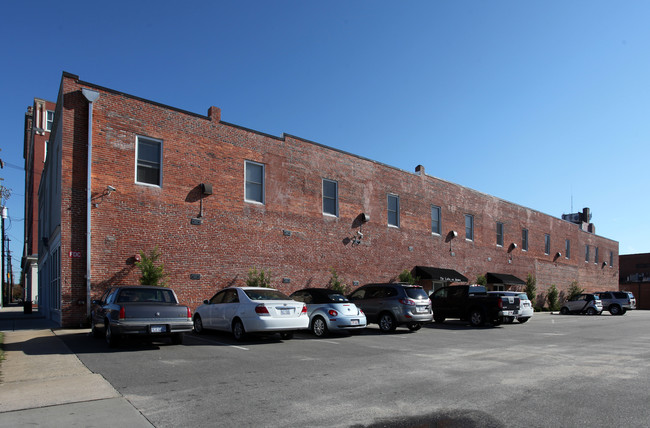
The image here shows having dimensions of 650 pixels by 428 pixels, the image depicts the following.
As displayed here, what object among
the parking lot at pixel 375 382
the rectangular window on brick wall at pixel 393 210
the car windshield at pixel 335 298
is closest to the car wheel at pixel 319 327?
the car windshield at pixel 335 298

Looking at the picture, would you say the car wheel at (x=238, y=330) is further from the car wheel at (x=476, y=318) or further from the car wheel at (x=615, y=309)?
the car wheel at (x=615, y=309)

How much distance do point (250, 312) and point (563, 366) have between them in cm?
721

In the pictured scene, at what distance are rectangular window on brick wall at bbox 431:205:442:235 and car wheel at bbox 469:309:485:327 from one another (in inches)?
444

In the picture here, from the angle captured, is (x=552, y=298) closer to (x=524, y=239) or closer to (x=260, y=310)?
(x=524, y=239)

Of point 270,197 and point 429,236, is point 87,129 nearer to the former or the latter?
point 270,197

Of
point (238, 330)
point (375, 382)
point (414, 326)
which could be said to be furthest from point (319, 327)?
point (375, 382)

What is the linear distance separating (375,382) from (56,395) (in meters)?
4.62

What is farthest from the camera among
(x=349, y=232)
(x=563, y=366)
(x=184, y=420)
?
(x=349, y=232)

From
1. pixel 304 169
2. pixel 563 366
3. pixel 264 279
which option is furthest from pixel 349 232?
pixel 563 366

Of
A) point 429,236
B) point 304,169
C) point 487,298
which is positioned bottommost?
point 487,298

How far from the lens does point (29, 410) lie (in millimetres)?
5898

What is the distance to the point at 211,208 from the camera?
762 inches

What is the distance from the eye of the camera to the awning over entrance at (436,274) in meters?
28.5

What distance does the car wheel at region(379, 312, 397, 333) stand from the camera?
1630cm
